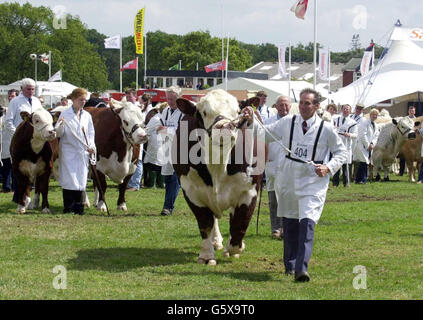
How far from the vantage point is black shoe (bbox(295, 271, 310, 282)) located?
26.3 feet

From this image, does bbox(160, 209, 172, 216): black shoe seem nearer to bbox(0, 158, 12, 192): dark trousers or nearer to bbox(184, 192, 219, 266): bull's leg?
bbox(184, 192, 219, 266): bull's leg

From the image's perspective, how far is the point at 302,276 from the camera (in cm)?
802

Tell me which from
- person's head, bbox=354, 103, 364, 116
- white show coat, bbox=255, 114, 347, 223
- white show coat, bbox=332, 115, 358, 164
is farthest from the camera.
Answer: person's head, bbox=354, 103, 364, 116

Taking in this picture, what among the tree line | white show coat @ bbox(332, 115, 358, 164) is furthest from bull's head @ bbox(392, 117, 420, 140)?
the tree line

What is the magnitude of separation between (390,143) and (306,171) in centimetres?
1663

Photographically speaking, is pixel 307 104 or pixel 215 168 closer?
pixel 307 104

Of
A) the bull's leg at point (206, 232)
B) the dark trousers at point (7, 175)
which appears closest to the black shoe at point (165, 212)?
the bull's leg at point (206, 232)

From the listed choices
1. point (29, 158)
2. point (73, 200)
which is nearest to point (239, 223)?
point (73, 200)

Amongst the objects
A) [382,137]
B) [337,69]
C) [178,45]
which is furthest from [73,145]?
[337,69]

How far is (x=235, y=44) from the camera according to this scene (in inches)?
4355

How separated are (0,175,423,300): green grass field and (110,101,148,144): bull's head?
143 centimetres

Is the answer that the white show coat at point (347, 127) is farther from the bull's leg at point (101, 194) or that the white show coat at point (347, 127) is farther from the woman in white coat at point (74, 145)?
the woman in white coat at point (74, 145)

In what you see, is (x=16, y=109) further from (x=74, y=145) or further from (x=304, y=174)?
(x=304, y=174)
